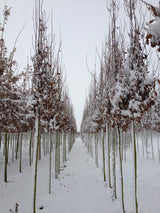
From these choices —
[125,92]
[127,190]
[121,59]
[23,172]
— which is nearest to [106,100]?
[121,59]

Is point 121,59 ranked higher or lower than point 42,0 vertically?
lower

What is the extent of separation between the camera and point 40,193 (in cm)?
725

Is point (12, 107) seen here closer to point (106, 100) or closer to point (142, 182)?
point (106, 100)

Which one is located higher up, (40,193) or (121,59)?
(121,59)

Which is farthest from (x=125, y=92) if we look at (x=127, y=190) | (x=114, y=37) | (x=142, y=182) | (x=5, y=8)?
(x=5, y=8)

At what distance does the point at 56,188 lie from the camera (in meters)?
7.82

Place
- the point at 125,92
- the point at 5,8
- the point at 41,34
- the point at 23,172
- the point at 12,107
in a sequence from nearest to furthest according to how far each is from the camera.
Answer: the point at 125,92 → the point at 41,34 → the point at 12,107 → the point at 5,8 → the point at 23,172

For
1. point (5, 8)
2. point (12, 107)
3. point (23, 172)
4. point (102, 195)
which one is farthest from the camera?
point (23, 172)

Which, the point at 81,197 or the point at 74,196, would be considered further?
the point at 74,196

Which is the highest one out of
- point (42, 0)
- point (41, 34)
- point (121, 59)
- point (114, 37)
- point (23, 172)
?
point (42, 0)

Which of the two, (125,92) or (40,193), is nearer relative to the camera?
(125,92)

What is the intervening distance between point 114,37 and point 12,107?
19.7 ft

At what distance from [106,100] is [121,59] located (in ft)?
6.13

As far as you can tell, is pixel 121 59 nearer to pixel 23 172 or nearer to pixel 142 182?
pixel 142 182
